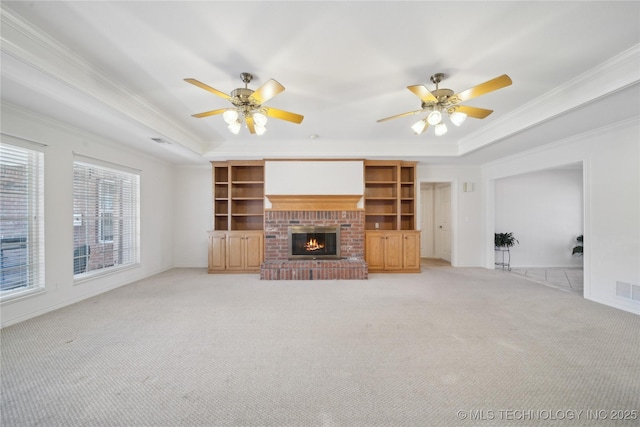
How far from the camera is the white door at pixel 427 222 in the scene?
7.21m

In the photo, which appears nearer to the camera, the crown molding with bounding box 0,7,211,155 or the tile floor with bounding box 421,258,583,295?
the crown molding with bounding box 0,7,211,155

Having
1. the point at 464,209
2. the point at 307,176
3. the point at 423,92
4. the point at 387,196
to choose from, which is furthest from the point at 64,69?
the point at 464,209

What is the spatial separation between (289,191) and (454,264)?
14.1 ft

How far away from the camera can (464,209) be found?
5.85 metres

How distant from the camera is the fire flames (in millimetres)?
5195

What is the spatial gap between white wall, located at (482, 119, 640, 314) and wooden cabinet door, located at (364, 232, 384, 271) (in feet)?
10.2

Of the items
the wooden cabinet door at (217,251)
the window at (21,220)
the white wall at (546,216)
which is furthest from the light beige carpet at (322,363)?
the white wall at (546,216)

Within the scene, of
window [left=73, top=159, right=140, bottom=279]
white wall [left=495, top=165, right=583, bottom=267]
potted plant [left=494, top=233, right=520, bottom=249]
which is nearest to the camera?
window [left=73, top=159, right=140, bottom=279]

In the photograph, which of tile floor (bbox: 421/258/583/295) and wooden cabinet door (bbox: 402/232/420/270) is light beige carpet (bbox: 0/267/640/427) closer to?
tile floor (bbox: 421/258/583/295)

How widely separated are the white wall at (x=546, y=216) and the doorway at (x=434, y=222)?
1465mm

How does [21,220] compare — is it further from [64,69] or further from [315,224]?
[315,224]

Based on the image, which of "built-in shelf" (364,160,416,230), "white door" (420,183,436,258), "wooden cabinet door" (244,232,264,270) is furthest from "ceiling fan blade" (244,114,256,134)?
"white door" (420,183,436,258)

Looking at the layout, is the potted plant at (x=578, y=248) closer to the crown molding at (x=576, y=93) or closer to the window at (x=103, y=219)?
the crown molding at (x=576, y=93)

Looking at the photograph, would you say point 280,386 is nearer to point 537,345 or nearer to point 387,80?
point 537,345
